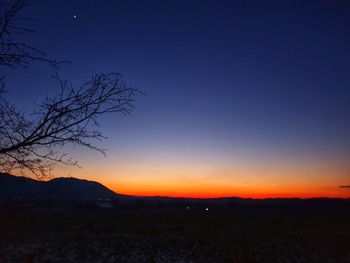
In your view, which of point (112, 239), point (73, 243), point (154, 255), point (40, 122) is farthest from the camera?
point (112, 239)

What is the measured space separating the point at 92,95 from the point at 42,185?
1.10 meters

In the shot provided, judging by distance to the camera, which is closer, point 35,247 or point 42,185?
point 42,185

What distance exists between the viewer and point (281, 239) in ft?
94.1

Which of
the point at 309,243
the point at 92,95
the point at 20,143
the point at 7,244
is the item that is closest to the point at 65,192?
the point at 20,143

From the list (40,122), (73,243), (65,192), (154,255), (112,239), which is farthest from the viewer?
(112,239)

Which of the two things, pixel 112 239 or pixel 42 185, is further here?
pixel 112 239

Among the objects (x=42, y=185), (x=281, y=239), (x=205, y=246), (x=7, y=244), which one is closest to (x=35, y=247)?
(x=7, y=244)

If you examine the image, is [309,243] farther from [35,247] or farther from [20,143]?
[20,143]

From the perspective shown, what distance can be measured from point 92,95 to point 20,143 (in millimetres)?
907

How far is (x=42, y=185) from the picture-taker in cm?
422

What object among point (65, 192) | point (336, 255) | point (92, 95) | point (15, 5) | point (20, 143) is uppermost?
point (15, 5)

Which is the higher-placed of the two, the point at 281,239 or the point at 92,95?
the point at 92,95

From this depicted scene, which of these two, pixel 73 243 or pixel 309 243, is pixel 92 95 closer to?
pixel 73 243

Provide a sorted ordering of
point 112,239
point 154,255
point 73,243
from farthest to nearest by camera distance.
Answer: point 112,239
point 73,243
point 154,255
